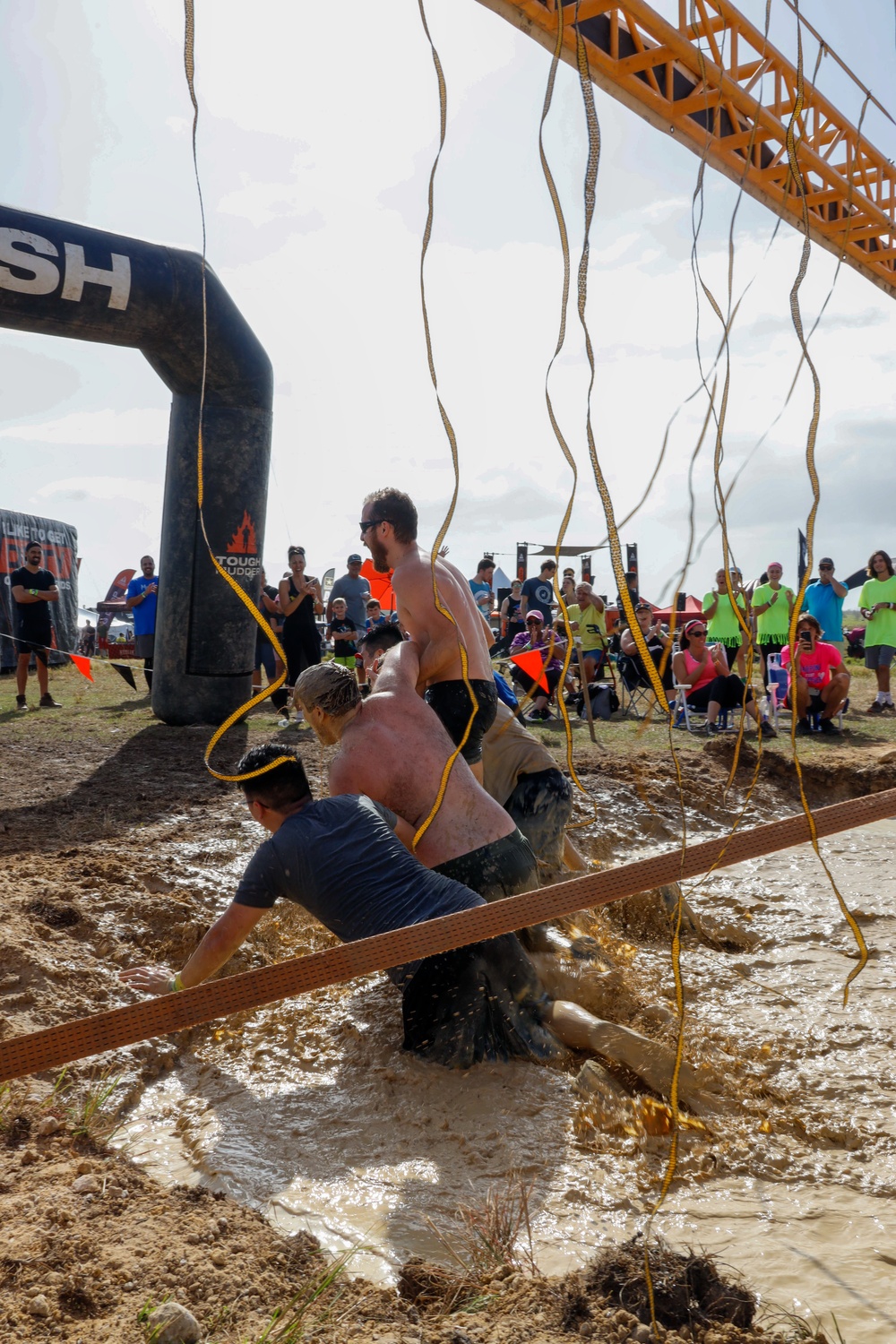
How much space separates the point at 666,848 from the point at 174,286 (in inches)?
218

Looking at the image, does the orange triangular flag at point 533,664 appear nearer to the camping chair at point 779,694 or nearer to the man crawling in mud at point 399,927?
the camping chair at point 779,694

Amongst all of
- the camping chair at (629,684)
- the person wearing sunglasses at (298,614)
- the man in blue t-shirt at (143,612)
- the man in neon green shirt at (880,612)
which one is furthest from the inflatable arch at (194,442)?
the man in neon green shirt at (880,612)

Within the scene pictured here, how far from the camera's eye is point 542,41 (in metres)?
5.54

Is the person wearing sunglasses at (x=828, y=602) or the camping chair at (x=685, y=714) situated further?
the person wearing sunglasses at (x=828, y=602)

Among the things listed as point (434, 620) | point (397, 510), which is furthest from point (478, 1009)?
point (397, 510)

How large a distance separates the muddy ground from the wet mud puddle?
21 cm

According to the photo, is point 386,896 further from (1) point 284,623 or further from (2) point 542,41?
(1) point 284,623

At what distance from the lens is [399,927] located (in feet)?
9.16

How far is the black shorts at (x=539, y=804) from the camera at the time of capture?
14.6 ft

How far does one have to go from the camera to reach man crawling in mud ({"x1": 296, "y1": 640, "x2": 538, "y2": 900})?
3.34 metres

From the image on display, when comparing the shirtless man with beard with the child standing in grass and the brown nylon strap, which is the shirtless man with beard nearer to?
the brown nylon strap

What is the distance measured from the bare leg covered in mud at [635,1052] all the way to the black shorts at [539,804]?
1224mm

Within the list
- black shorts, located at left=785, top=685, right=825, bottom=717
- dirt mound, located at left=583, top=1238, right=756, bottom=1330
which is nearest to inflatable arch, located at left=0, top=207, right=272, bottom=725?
black shorts, located at left=785, top=685, right=825, bottom=717

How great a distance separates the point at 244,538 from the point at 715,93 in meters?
4.79
